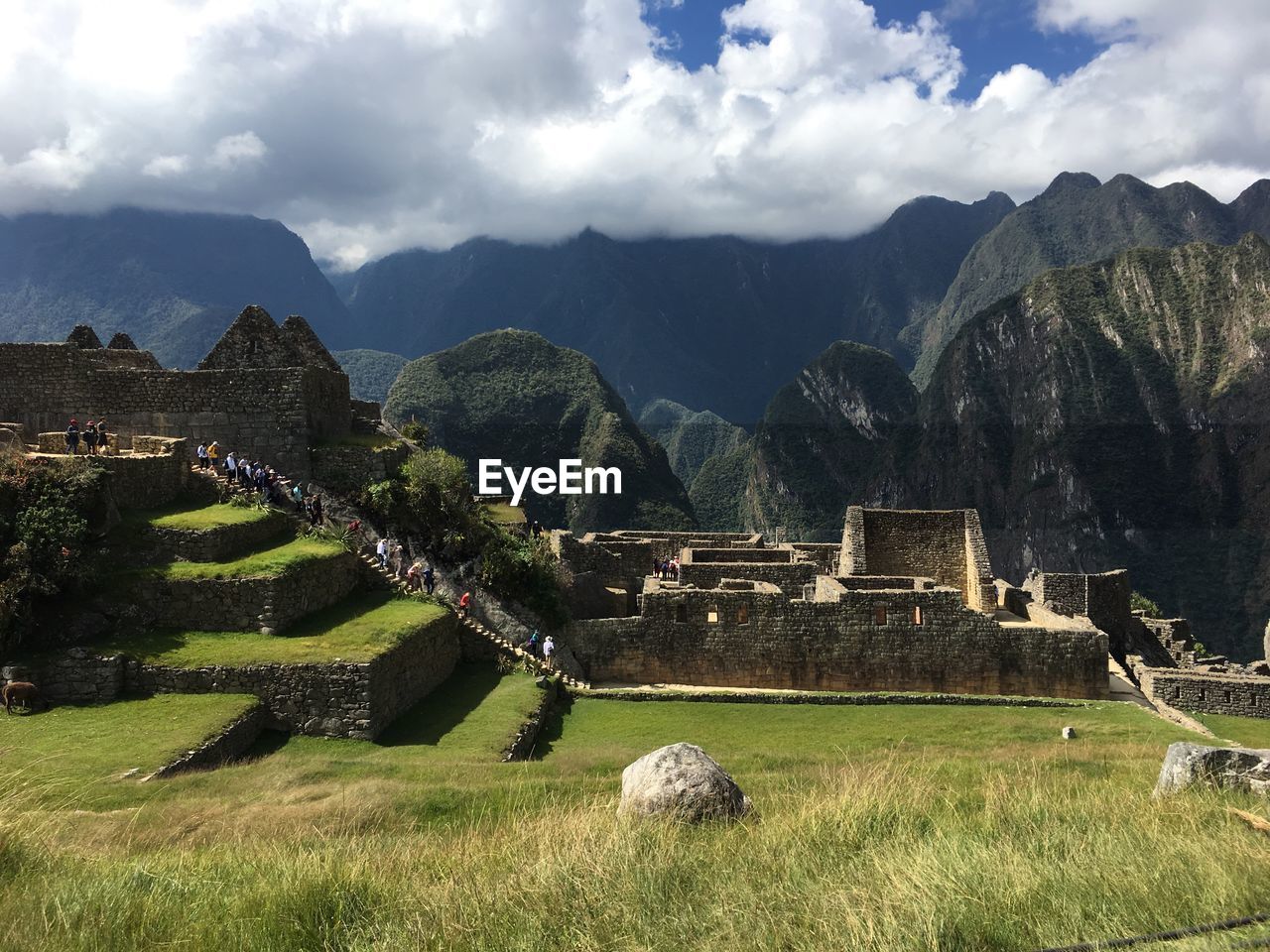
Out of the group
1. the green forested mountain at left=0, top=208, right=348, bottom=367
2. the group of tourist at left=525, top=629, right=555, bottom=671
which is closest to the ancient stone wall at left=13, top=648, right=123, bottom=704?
the group of tourist at left=525, top=629, right=555, bottom=671

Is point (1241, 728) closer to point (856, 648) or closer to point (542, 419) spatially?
point (856, 648)

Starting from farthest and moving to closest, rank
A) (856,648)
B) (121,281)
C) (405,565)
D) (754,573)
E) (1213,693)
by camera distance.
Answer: (121,281) → (754,573) → (1213,693) → (405,565) → (856,648)

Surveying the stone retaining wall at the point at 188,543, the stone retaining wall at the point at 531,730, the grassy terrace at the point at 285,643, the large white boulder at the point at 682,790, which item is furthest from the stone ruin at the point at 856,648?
the large white boulder at the point at 682,790

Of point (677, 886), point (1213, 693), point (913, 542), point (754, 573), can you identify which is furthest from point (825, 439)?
point (677, 886)

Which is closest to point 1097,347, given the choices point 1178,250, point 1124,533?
point 1178,250

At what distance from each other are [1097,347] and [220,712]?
164810 millimetres

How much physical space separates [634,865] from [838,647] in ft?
45.9

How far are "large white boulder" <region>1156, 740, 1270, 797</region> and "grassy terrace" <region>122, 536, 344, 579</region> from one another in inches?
520

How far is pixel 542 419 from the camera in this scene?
128m

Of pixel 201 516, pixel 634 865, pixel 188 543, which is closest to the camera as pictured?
pixel 634 865

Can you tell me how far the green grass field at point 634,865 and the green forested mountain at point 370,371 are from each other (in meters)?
132

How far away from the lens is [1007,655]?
62.3 feet

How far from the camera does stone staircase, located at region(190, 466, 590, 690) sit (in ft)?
59.5

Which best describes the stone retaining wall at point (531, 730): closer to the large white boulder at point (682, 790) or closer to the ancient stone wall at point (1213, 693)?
the large white boulder at point (682, 790)
